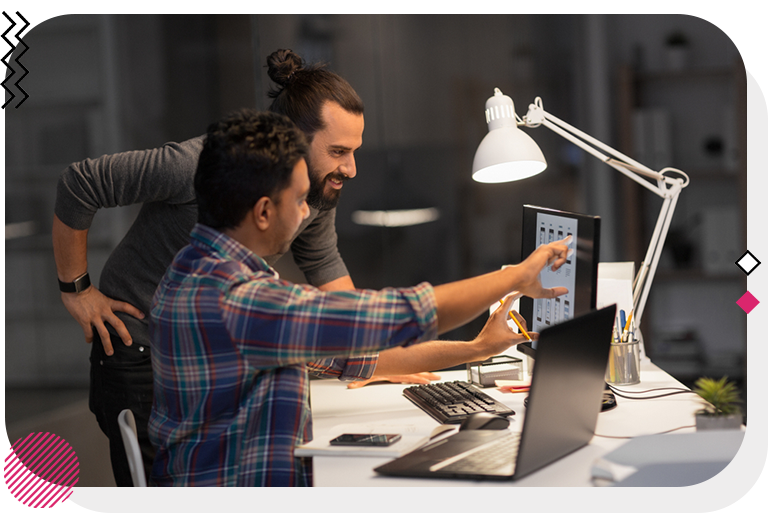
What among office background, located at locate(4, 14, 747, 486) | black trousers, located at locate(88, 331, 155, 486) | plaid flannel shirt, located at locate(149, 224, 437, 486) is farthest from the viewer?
office background, located at locate(4, 14, 747, 486)

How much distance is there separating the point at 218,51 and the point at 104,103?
1.75 ft

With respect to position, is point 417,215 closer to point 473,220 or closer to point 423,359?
point 473,220

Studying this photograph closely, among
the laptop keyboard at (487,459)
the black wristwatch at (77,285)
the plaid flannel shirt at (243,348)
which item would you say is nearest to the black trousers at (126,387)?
the black wristwatch at (77,285)

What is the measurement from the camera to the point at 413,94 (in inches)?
121

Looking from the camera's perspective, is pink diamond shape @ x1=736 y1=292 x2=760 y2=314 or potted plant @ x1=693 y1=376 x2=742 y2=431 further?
pink diamond shape @ x1=736 y1=292 x2=760 y2=314

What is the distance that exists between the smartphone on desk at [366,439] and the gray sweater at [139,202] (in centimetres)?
61

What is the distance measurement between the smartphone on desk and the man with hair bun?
0.96ft

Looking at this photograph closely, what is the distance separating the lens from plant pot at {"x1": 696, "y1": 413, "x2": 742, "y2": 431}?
1.13 metres

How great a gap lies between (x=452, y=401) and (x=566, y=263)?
39 cm

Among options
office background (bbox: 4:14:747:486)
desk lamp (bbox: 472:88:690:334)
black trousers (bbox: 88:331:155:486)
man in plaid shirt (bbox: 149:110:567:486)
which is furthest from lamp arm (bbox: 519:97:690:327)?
office background (bbox: 4:14:747:486)

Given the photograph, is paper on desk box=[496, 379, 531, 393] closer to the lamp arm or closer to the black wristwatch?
the lamp arm

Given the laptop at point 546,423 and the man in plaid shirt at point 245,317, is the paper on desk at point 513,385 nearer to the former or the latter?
the laptop at point 546,423

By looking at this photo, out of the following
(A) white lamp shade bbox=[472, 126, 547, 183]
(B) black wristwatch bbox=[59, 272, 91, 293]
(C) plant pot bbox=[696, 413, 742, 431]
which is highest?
(A) white lamp shade bbox=[472, 126, 547, 183]

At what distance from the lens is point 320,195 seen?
167 cm
